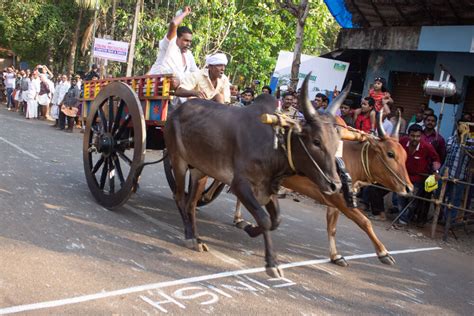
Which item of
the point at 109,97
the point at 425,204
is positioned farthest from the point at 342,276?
the point at 425,204

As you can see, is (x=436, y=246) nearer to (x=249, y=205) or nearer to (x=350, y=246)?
(x=350, y=246)

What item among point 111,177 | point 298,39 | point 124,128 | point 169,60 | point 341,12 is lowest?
point 111,177

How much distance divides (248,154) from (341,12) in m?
11.0

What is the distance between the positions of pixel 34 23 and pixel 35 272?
2657 cm

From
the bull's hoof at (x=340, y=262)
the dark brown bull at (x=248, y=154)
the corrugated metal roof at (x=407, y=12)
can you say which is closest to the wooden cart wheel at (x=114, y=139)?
the dark brown bull at (x=248, y=154)

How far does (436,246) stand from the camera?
25.4 ft

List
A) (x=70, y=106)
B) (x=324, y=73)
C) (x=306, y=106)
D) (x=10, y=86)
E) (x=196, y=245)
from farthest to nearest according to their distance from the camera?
1. (x=10, y=86)
2. (x=70, y=106)
3. (x=324, y=73)
4. (x=196, y=245)
5. (x=306, y=106)

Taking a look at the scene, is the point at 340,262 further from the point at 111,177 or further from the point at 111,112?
the point at 111,112

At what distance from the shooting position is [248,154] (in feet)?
15.6

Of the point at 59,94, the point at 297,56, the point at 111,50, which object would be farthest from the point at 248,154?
the point at 111,50

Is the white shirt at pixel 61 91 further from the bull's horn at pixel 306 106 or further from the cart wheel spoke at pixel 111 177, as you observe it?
the bull's horn at pixel 306 106

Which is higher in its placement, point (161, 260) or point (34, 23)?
point (34, 23)

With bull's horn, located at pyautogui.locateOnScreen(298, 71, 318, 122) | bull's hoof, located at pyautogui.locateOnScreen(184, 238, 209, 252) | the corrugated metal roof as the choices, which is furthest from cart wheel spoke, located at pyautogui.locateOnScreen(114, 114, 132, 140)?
the corrugated metal roof

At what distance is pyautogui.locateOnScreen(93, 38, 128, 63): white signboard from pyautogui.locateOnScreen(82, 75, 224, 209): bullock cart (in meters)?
12.1
